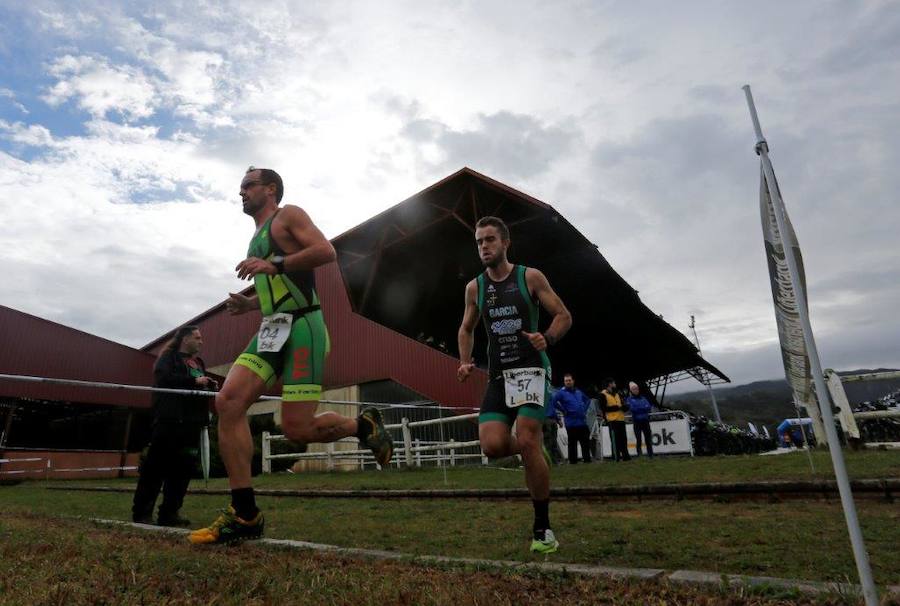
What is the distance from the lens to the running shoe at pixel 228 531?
10.2ft

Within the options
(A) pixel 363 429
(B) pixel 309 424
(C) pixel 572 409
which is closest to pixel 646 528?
(A) pixel 363 429

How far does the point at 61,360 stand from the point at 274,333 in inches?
986

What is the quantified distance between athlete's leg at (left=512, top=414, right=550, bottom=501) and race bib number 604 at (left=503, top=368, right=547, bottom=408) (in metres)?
0.11

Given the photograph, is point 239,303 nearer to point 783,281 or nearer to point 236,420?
point 236,420

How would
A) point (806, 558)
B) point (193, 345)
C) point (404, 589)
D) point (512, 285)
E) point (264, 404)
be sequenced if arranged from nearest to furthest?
1. point (404, 589)
2. point (806, 558)
3. point (512, 285)
4. point (193, 345)
5. point (264, 404)

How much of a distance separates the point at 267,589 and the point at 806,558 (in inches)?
98.2

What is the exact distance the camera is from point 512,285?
3840 mm

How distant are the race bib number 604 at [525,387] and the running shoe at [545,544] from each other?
76cm

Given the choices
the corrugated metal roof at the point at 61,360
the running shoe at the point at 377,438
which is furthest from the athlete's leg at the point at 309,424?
the corrugated metal roof at the point at 61,360

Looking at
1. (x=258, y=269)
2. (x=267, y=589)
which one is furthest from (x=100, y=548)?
(x=258, y=269)

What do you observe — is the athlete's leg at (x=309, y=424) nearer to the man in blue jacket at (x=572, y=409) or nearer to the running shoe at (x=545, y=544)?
the running shoe at (x=545, y=544)

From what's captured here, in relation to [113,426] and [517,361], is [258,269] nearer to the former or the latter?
[517,361]

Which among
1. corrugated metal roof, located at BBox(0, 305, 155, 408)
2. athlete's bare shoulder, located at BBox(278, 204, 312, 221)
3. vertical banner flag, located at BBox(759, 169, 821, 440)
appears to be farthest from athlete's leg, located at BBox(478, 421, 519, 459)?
corrugated metal roof, located at BBox(0, 305, 155, 408)

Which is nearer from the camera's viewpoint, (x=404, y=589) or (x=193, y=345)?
(x=404, y=589)
